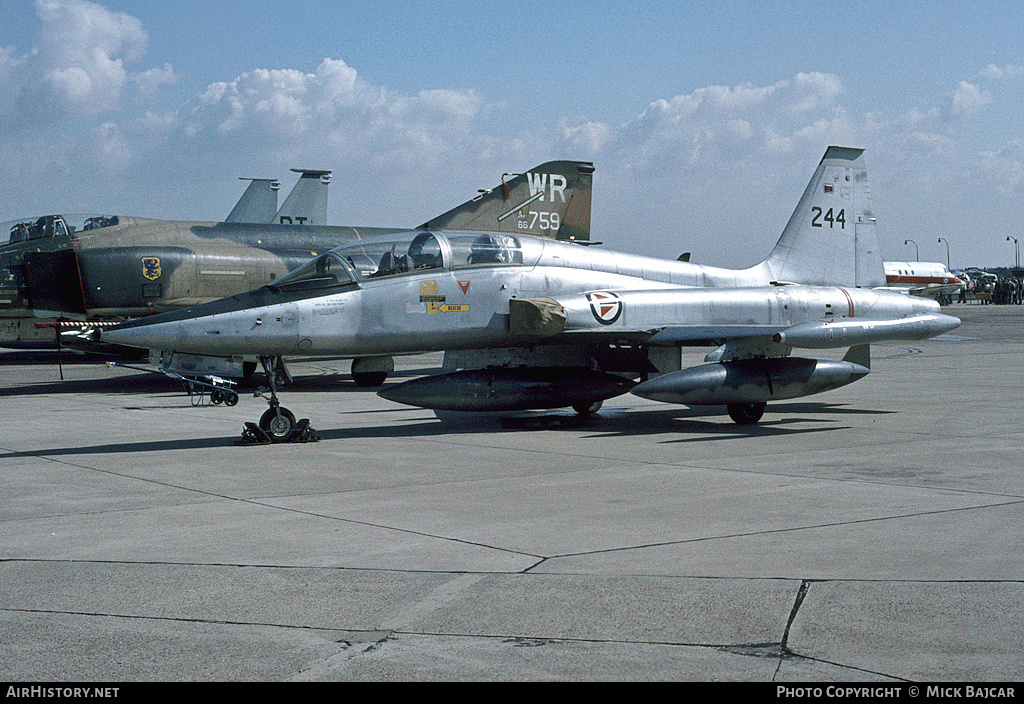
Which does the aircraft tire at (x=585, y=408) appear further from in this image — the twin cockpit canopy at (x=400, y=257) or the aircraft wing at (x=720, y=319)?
the twin cockpit canopy at (x=400, y=257)

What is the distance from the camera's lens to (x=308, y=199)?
3453 cm

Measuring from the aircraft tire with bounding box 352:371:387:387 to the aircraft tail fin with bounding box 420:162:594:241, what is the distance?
331 cm

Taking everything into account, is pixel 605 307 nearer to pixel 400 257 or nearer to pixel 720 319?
pixel 720 319

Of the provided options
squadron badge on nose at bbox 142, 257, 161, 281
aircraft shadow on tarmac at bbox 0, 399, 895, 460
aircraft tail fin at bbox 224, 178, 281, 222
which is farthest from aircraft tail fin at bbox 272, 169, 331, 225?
aircraft shadow on tarmac at bbox 0, 399, 895, 460

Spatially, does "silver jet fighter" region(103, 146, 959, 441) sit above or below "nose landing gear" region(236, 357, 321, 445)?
above

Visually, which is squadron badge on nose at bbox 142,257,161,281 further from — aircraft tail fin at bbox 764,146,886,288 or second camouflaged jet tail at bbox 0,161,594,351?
aircraft tail fin at bbox 764,146,886,288

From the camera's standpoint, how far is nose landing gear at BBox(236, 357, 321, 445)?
446 inches

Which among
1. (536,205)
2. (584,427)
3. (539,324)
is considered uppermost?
(536,205)

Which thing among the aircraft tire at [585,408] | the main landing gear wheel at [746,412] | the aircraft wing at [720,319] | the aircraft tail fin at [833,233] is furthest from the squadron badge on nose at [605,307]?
the aircraft tail fin at [833,233]

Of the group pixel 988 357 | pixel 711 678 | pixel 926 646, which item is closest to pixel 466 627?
pixel 711 678

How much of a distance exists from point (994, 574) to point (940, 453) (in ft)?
16.3

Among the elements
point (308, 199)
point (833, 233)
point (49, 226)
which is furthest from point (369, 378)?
point (308, 199)

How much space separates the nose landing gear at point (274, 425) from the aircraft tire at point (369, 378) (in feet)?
28.1

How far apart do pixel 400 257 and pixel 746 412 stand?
15.3 feet
